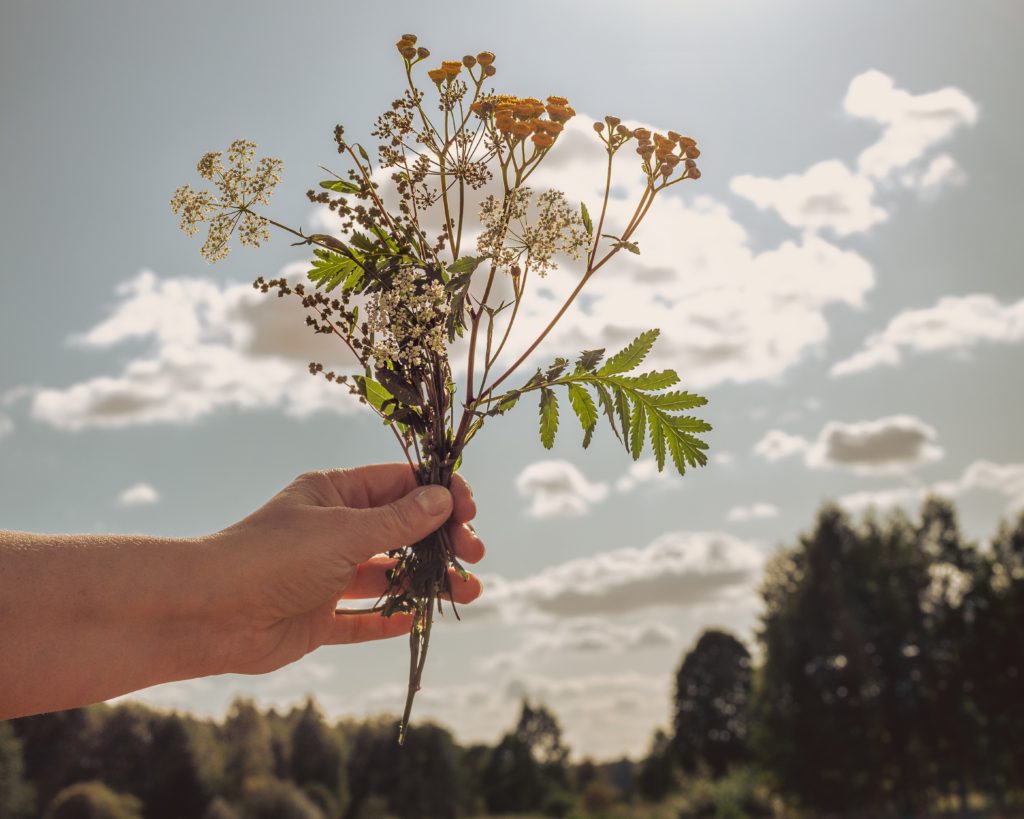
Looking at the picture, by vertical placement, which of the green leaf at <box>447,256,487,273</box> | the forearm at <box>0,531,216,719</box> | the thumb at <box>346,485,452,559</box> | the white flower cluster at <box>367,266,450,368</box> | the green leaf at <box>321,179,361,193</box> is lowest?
the forearm at <box>0,531,216,719</box>

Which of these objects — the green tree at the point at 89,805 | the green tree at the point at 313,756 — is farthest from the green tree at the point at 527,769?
the green tree at the point at 89,805

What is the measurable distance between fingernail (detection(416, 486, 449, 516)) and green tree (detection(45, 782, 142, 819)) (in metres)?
28.5

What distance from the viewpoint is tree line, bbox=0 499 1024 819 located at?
2978 cm

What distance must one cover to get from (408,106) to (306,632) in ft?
8.60

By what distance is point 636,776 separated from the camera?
57.2m

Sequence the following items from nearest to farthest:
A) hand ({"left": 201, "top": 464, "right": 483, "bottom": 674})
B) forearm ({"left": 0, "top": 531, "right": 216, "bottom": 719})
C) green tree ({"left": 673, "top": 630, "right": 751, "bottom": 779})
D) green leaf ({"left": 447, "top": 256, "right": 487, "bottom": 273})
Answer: forearm ({"left": 0, "top": 531, "right": 216, "bottom": 719}) → green leaf ({"left": 447, "top": 256, "right": 487, "bottom": 273}) → hand ({"left": 201, "top": 464, "right": 483, "bottom": 674}) → green tree ({"left": 673, "top": 630, "right": 751, "bottom": 779})

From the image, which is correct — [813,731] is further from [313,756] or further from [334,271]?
[334,271]

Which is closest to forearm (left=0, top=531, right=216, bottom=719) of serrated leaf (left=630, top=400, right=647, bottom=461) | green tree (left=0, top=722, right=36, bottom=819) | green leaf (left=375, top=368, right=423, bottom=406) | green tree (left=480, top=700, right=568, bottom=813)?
green leaf (left=375, top=368, right=423, bottom=406)

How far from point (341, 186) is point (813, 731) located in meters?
33.0

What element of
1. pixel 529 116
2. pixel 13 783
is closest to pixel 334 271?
pixel 529 116

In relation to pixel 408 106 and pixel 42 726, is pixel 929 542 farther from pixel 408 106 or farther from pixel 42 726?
pixel 408 106

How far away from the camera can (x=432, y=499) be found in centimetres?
409

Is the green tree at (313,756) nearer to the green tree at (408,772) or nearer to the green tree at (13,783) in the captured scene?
the green tree at (408,772)

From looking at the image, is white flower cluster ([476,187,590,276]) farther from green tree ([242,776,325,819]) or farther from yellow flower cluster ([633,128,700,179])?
green tree ([242,776,325,819])
